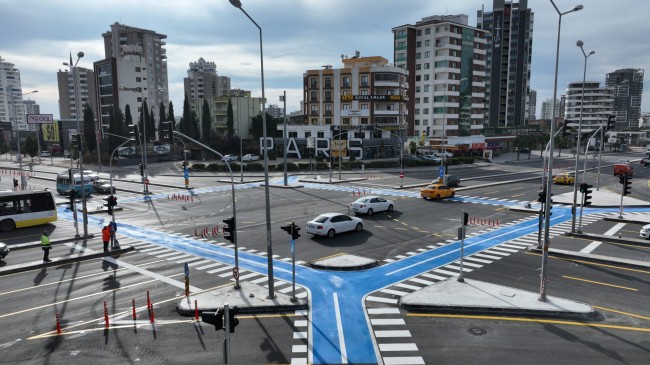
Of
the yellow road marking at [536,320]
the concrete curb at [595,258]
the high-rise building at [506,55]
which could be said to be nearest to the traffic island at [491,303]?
the yellow road marking at [536,320]

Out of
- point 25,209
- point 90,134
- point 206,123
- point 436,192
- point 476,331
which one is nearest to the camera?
point 476,331

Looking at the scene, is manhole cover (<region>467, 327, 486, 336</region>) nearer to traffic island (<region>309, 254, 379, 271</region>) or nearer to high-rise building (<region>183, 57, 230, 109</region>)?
traffic island (<region>309, 254, 379, 271</region>)

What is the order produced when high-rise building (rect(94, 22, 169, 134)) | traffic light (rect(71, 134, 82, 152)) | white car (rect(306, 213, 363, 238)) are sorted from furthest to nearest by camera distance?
high-rise building (rect(94, 22, 169, 134)), traffic light (rect(71, 134, 82, 152)), white car (rect(306, 213, 363, 238))

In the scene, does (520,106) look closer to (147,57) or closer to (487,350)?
(147,57)

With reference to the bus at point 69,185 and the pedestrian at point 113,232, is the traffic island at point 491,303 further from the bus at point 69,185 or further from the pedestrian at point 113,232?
the bus at point 69,185

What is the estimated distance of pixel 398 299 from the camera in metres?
17.6

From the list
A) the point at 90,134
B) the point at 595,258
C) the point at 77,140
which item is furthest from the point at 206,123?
the point at 595,258

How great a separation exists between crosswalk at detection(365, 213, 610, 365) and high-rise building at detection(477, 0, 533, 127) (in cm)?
13622

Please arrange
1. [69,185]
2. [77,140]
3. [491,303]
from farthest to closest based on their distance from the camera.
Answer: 1. [69,185]
2. [77,140]
3. [491,303]

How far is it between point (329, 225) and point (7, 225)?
76.7 ft

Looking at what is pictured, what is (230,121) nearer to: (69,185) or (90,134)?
(90,134)

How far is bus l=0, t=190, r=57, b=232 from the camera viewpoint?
103 feet

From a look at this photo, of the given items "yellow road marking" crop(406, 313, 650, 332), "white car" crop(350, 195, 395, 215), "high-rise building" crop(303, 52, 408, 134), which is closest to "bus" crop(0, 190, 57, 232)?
"white car" crop(350, 195, 395, 215)

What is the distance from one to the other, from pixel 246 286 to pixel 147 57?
138259 mm
